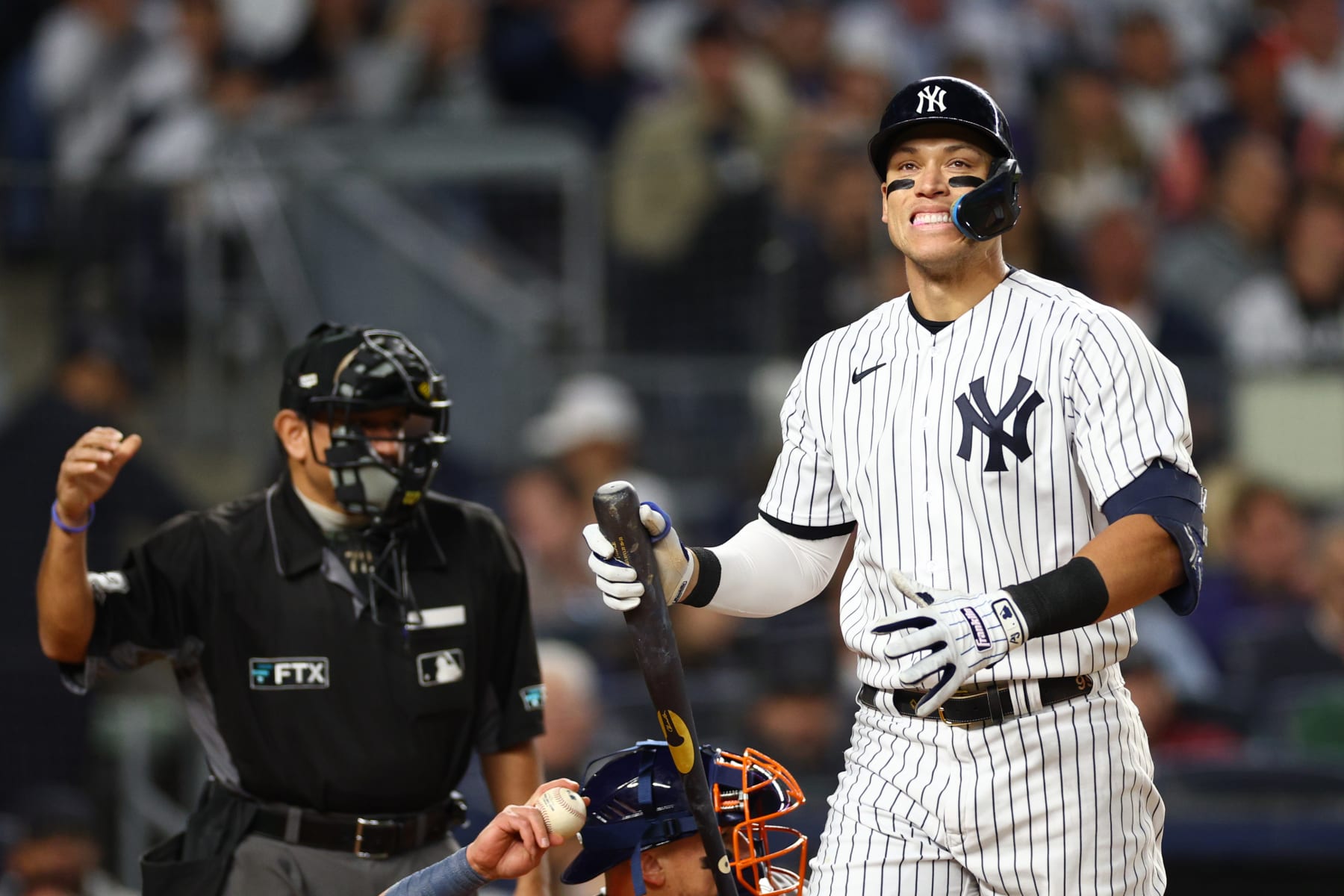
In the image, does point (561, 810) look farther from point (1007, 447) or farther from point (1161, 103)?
point (1161, 103)

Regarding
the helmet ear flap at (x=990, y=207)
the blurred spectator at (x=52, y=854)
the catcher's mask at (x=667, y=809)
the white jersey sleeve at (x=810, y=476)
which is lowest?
the blurred spectator at (x=52, y=854)

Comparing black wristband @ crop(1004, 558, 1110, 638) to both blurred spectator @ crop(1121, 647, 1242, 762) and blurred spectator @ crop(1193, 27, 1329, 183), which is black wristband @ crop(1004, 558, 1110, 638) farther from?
blurred spectator @ crop(1193, 27, 1329, 183)

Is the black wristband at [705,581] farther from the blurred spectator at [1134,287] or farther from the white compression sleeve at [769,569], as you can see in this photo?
the blurred spectator at [1134,287]

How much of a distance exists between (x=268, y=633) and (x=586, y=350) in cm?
334

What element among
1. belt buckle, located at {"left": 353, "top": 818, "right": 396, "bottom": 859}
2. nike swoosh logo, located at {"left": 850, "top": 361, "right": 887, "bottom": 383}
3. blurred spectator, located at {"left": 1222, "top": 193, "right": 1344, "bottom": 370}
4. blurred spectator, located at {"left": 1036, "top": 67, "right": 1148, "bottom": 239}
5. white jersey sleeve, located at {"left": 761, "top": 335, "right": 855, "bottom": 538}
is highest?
blurred spectator, located at {"left": 1036, "top": 67, "right": 1148, "bottom": 239}

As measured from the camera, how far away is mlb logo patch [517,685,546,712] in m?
3.75

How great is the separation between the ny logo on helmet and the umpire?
1279 millimetres

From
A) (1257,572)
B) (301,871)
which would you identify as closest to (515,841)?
(301,871)

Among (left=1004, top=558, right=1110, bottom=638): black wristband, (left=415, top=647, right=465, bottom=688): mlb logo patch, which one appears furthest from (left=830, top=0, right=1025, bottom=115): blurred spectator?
(left=1004, top=558, right=1110, bottom=638): black wristband

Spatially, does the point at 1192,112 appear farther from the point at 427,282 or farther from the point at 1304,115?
the point at 427,282

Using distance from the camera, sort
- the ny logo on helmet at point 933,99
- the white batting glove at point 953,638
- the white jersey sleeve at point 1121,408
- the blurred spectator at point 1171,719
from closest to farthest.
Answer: the white batting glove at point 953,638, the white jersey sleeve at point 1121,408, the ny logo on helmet at point 933,99, the blurred spectator at point 1171,719

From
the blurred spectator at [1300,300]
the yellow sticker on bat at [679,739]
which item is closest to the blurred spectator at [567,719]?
the yellow sticker on bat at [679,739]

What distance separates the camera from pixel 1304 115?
9.65 metres

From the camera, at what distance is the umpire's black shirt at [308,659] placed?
3.53m
